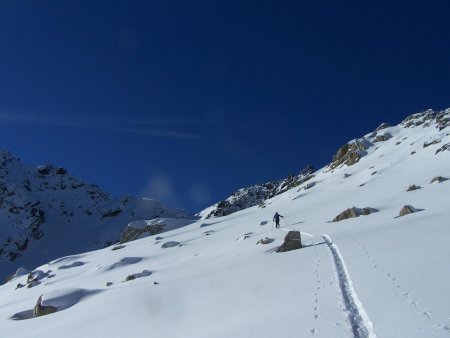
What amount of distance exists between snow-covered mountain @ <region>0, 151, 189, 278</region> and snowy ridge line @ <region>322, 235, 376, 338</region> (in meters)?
98.9

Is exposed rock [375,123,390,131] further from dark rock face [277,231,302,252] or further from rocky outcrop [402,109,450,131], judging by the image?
dark rock face [277,231,302,252]

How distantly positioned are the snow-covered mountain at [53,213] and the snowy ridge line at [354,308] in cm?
9893

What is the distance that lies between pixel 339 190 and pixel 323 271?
4616 centimetres

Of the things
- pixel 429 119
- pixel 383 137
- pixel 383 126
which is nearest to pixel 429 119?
pixel 429 119

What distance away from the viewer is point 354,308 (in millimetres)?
11945

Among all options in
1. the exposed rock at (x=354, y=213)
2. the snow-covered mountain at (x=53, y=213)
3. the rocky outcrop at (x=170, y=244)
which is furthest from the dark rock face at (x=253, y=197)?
the exposed rock at (x=354, y=213)

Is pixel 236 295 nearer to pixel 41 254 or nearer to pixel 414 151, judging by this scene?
pixel 414 151

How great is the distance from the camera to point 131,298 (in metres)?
19.3

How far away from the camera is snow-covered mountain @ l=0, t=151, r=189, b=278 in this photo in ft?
363

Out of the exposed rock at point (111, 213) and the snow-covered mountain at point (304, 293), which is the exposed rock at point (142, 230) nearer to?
the snow-covered mountain at point (304, 293)

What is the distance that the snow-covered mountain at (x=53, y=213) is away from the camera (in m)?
111

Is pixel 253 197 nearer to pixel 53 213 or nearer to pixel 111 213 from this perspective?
pixel 111 213

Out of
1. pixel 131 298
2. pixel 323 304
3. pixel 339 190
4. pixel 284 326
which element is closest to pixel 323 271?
pixel 323 304

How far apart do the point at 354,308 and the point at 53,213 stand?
132 meters
